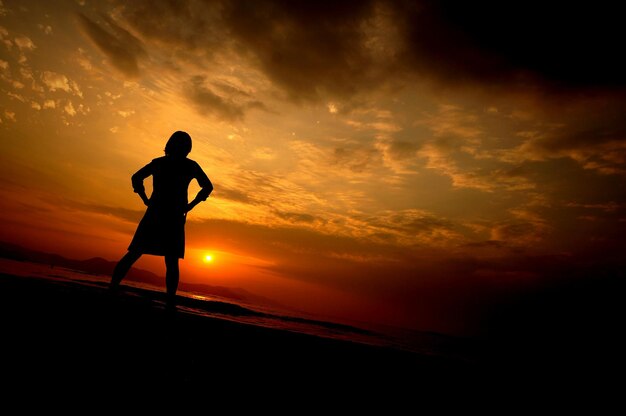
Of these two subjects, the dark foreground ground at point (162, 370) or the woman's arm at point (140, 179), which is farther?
the woman's arm at point (140, 179)

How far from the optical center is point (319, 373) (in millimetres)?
3449

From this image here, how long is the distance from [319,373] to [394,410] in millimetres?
1165

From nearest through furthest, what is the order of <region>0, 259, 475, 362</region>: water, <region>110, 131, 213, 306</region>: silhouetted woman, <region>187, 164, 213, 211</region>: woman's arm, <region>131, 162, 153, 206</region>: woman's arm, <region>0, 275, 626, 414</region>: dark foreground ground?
<region>0, 275, 626, 414</region>: dark foreground ground < <region>110, 131, 213, 306</region>: silhouetted woman < <region>131, 162, 153, 206</region>: woman's arm < <region>187, 164, 213, 211</region>: woman's arm < <region>0, 259, 475, 362</region>: water

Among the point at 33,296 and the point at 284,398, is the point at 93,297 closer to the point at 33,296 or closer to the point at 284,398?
the point at 33,296

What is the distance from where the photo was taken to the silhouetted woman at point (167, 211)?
441 centimetres

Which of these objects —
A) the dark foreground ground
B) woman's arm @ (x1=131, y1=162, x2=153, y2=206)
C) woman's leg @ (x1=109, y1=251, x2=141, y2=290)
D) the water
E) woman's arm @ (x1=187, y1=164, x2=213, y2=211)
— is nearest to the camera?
the dark foreground ground

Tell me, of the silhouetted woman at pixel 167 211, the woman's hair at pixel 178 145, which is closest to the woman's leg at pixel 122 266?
the silhouetted woman at pixel 167 211

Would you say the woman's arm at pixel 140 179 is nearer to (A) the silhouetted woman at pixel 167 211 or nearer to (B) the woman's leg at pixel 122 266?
(A) the silhouetted woman at pixel 167 211

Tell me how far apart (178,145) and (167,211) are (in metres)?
1.24

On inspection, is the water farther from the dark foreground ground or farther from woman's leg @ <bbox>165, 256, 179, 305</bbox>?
the dark foreground ground

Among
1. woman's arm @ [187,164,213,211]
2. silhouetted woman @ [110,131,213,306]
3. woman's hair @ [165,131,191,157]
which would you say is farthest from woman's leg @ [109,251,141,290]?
woman's hair @ [165,131,191,157]

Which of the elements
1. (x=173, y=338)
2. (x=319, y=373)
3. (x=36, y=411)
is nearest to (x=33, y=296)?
(x=173, y=338)

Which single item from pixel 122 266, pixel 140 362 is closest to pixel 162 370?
pixel 140 362

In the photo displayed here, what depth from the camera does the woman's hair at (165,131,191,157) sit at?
482 cm
